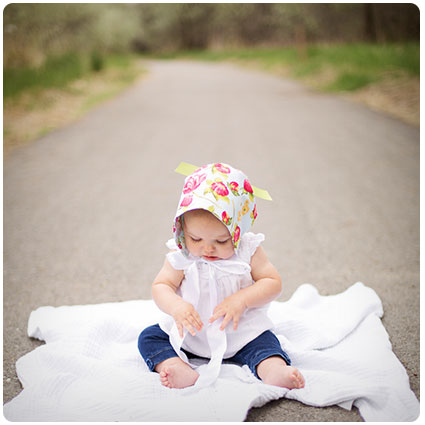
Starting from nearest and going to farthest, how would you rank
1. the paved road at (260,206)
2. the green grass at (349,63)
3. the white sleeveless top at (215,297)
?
the white sleeveless top at (215,297) → the paved road at (260,206) → the green grass at (349,63)

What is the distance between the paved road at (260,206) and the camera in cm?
286

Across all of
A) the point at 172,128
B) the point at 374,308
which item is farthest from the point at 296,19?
the point at 374,308

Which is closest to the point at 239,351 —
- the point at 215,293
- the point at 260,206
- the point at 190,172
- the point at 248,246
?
the point at 215,293

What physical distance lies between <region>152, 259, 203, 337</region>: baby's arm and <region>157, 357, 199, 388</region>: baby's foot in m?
0.16

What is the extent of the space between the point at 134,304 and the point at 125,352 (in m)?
0.43

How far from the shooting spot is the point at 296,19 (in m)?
15.9

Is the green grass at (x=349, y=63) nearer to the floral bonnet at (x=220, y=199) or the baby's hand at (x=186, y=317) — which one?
the floral bonnet at (x=220, y=199)

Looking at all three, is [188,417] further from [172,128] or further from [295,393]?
[172,128]

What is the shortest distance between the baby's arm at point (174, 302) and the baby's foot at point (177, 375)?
16 cm

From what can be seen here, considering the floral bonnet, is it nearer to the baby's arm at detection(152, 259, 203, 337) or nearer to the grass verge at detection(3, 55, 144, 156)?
the baby's arm at detection(152, 259, 203, 337)

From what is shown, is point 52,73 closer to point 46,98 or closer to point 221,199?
point 46,98

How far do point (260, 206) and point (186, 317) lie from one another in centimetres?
254

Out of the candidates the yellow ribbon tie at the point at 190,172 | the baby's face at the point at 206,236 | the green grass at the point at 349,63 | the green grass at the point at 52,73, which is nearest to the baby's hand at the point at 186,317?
the baby's face at the point at 206,236

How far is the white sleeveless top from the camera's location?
2.06 m
